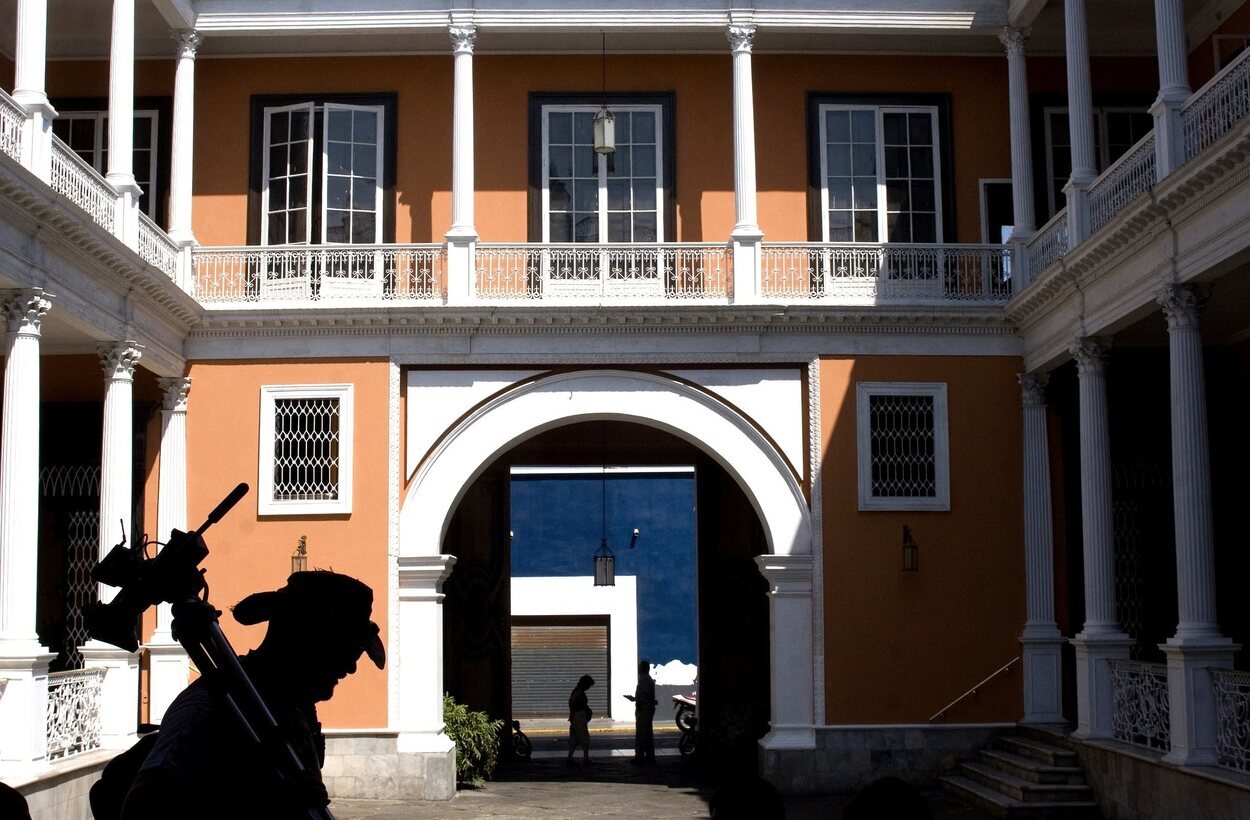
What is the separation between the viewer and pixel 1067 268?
1424 centimetres

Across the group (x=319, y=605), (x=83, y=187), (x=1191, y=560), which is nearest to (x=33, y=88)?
(x=83, y=187)

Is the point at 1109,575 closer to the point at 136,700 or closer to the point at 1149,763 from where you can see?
the point at 1149,763

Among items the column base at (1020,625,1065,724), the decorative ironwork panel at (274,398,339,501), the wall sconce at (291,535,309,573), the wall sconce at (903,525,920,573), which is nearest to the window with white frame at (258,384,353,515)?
the decorative ironwork panel at (274,398,339,501)

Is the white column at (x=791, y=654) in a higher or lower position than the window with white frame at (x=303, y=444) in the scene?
lower

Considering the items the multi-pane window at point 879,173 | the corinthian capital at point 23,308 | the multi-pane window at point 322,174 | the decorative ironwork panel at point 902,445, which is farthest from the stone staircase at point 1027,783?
the corinthian capital at point 23,308

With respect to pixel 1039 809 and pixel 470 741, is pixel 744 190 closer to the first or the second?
pixel 470 741

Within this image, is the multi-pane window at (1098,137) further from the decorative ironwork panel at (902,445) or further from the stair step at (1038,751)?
the stair step at (1038,751)

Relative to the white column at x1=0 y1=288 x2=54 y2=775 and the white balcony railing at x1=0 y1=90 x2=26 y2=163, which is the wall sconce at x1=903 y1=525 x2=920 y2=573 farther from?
the white balcony railing at x1=0 y1=90 x2=26 y2=163

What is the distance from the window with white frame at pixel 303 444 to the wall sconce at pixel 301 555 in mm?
376

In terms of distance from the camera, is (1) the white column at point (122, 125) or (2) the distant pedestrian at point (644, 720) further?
(2) the distant pedestrian at point (644, 720)

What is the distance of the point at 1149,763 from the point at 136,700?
27.6 feet

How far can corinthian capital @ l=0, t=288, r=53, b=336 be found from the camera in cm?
1230

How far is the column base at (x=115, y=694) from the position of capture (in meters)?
13.7

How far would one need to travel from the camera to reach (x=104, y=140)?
16609 millimetres
